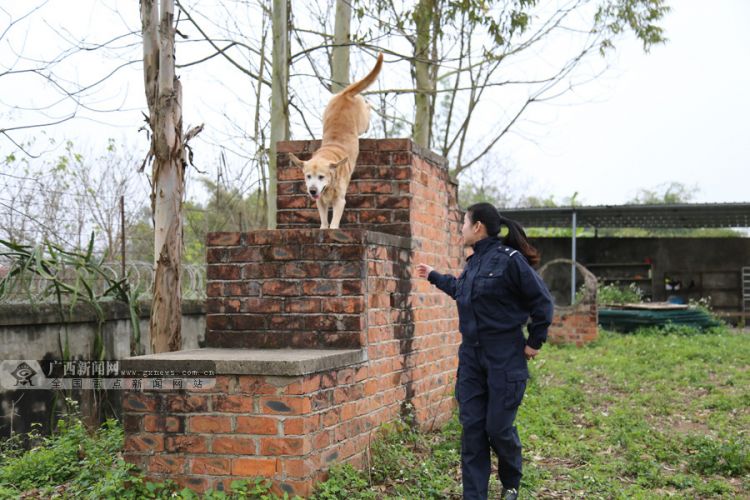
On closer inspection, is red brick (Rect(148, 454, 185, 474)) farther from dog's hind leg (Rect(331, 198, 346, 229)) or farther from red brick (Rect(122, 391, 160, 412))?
dog's hind leg (Rect(331, 198, 346, 229))

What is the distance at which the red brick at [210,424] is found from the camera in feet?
14.9

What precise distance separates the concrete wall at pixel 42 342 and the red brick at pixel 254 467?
2.50 meters

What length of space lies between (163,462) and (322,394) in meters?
1.03

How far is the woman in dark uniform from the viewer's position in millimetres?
4703

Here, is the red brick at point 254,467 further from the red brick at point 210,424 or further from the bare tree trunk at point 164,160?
the bare tree trunk at point 164,160

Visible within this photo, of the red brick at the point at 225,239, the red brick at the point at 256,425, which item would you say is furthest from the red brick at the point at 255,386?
the red brick at the point at 225,239

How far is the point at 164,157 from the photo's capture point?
629cm

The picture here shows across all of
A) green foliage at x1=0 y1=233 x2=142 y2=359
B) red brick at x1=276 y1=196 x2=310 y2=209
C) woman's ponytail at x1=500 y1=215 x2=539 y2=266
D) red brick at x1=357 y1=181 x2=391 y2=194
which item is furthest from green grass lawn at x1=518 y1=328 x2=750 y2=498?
green foliage at x1=0 y1=233 x2=142 y2=359

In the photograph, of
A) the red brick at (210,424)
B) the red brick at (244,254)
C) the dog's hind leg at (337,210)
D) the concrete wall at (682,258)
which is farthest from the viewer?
the concrete wall at (682,258)

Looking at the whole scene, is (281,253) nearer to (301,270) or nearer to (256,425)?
(301,270)

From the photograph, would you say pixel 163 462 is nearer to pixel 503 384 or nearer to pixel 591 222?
pixel 503 384

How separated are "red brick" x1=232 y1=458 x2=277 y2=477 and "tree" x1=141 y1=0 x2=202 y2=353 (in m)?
2.12

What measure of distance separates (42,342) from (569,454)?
4799mm

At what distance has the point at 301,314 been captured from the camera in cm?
546
